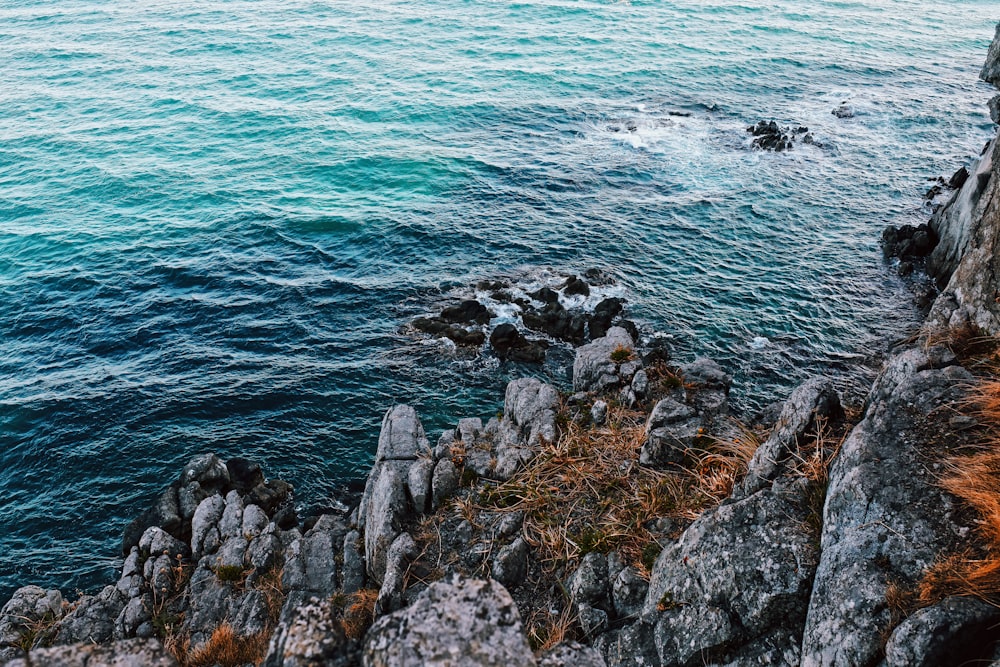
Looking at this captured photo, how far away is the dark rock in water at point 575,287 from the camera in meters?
31.8

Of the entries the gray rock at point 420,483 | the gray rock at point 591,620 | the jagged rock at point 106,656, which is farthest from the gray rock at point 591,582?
the jagged rock at point 106,656

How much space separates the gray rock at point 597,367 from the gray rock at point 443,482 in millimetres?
5477

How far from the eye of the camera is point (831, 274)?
107ft

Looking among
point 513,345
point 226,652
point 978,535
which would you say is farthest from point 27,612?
point 978,535

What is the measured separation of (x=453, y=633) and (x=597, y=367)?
1635 cm

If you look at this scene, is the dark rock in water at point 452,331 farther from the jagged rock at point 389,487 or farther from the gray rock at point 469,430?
the jagged rock at point 389,487

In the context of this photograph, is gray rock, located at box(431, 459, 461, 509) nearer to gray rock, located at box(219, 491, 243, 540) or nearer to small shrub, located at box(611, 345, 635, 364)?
small shrub, located at box(611, 345, 635, 364)

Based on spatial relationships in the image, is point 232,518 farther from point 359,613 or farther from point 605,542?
point 605,542

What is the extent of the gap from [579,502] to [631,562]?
2.01m

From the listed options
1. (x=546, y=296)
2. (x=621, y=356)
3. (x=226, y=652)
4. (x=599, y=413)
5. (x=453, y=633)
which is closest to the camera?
(x=453, y=633)

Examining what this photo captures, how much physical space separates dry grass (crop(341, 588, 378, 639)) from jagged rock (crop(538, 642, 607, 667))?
27.9ft

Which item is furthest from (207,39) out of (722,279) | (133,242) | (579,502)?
(579,502)

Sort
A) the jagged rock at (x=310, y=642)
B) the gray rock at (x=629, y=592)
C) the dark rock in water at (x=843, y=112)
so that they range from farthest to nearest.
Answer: the dark rock in water at (x=843, y=112)
the gray rock at (x=629, y=592)
the jagged rock at (x=310, y=642)

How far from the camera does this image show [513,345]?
2838cm
